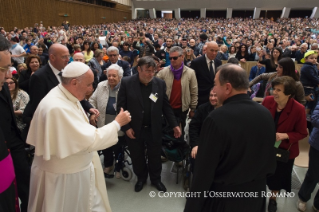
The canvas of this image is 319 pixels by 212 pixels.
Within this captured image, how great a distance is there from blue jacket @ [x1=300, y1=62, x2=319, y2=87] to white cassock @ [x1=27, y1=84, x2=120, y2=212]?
429 cm

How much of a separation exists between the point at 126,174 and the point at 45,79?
5.96ft

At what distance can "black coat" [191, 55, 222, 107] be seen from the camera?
4062 millimetres

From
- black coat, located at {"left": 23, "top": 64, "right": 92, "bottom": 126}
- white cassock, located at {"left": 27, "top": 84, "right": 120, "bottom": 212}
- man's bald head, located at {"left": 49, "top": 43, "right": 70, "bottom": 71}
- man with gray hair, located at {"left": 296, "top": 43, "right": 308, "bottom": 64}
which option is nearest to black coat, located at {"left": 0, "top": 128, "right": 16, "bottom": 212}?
white cassock, located at {"left": 27, "top": 84, "right": 120, "bottom": 212}

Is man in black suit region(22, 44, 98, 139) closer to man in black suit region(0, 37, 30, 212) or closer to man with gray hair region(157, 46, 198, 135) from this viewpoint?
man in black suit region(0, 37, 30, 212)

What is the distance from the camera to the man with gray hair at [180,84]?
147 inches

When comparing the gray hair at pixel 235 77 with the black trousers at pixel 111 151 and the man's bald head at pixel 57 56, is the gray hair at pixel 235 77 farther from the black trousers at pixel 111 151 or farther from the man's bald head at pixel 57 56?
the black trousers at pixel 111 151

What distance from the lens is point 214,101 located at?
273cm

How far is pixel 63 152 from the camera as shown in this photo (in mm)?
1852

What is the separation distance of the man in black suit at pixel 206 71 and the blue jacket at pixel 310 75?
1.96 meters

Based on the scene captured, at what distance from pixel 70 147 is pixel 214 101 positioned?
5.47 feet

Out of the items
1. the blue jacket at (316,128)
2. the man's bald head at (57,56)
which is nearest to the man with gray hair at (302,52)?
the blue jacket at (316,128)

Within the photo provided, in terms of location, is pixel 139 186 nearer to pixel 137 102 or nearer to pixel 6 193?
pixel 137 102

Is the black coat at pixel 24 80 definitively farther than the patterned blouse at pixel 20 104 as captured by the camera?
Yes

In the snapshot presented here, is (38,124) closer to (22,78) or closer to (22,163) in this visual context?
(22,163)
